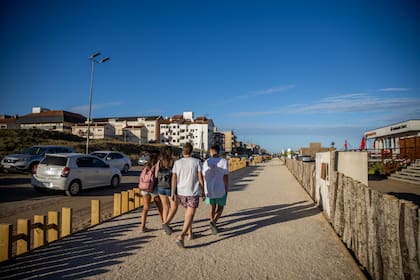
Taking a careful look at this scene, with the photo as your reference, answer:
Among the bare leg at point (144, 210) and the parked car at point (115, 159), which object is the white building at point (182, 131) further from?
the bare leg at point (144, 210)

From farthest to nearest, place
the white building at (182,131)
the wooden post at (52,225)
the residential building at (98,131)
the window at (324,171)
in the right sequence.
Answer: the white building at (182,131) < the residential building at (98,131) < the window at (324,171) < the wooden post at (52,225)

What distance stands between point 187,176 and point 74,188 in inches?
275

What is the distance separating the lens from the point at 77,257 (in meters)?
3.95

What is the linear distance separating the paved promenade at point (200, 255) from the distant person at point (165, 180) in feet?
1.15

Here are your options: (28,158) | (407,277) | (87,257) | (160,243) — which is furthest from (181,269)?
(28,158)

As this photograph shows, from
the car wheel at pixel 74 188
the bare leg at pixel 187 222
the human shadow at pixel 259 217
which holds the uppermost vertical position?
the bare leg at pixel 187 222

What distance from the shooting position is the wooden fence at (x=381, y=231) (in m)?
2.45

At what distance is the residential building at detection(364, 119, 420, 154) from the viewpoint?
34.6 metres

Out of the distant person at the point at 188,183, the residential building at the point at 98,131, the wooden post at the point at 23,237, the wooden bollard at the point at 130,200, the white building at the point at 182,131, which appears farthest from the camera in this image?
the white building at the point at 182,131

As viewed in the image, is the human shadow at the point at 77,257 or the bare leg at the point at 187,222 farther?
the bare leg at the point at 187,222

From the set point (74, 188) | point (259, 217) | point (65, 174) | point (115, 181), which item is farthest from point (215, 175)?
point (115, 181)

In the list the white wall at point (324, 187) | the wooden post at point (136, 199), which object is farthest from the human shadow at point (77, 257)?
the white wall at point (324, 187)

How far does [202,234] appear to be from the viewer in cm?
513

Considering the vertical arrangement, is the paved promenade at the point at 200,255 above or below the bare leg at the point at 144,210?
below
